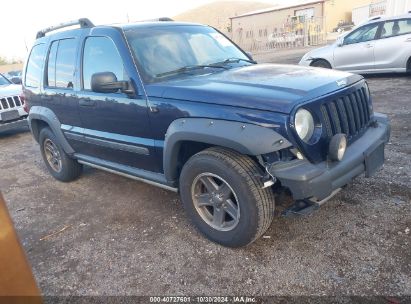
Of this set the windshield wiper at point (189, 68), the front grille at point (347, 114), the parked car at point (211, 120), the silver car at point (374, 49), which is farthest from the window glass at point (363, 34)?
the windshield wiper at point (189, 68)

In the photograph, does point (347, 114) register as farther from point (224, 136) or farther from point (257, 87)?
point (224, 136)

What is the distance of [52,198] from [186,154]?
7.73 feet

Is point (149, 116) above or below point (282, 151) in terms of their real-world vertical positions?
above

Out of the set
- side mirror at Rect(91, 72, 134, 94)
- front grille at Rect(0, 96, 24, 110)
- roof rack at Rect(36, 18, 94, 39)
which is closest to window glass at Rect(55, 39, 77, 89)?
roof rack at Rect(36, 18, 94, 39)

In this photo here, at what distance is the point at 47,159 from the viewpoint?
5.31m

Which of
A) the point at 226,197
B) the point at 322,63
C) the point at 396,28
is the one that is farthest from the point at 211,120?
the point at 322,63

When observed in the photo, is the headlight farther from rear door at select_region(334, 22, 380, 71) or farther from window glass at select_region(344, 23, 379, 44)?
window glass at select_region(344, 23, 379, 44)

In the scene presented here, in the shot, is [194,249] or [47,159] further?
[47,159]

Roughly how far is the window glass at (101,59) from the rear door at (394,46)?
801 cm

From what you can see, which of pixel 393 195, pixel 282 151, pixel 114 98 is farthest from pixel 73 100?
pixel 393 195

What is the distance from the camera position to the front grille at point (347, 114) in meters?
2.77

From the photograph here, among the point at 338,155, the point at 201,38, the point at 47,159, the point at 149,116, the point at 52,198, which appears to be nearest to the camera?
the point at 338,155

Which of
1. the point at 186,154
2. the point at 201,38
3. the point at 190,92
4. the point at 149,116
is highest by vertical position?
the point at 201,38

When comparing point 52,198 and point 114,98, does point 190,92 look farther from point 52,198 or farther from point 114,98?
point 52,198
